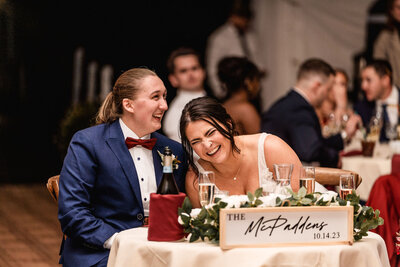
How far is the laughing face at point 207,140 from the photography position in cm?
282

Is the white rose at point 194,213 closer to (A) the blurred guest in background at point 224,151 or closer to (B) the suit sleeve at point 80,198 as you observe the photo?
(A) the blurred guest in background at point 224,151

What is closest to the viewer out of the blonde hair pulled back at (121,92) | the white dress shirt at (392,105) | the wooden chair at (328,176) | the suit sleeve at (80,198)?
the suit sleeve at (80,198)

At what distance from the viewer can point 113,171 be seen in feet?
9.68

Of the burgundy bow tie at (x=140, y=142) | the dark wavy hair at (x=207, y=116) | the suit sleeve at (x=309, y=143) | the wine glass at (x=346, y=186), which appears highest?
the dark wavy hair at (x=207, y=116)

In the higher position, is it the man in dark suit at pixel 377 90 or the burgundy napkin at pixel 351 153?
the man in dark suit at pixel 377 90

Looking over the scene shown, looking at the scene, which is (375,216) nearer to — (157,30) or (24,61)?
(157,30)

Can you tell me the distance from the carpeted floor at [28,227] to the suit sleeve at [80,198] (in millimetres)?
2221

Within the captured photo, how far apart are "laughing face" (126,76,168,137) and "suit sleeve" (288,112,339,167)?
6.82ft

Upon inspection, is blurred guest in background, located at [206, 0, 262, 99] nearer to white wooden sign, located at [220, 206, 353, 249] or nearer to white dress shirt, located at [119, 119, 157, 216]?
white dress shirt, located at [119, 119, 157, 216]

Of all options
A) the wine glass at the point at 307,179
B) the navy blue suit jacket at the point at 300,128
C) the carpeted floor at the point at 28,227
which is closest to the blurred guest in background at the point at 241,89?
the navy blue suit jacket at the point at 300,128

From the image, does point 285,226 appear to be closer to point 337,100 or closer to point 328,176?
point 328,176

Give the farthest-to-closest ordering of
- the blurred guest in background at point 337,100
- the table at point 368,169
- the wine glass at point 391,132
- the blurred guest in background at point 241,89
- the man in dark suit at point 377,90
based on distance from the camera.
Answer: the blurred guest in background at point 337,100, the man in dark suit at point 377,90, the wine glass at point 391,132, the blurred guest in background at point 241,89, the table at point 368,169

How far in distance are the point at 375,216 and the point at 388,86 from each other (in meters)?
4.37

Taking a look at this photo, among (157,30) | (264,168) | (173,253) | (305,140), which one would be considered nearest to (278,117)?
(305,140)
